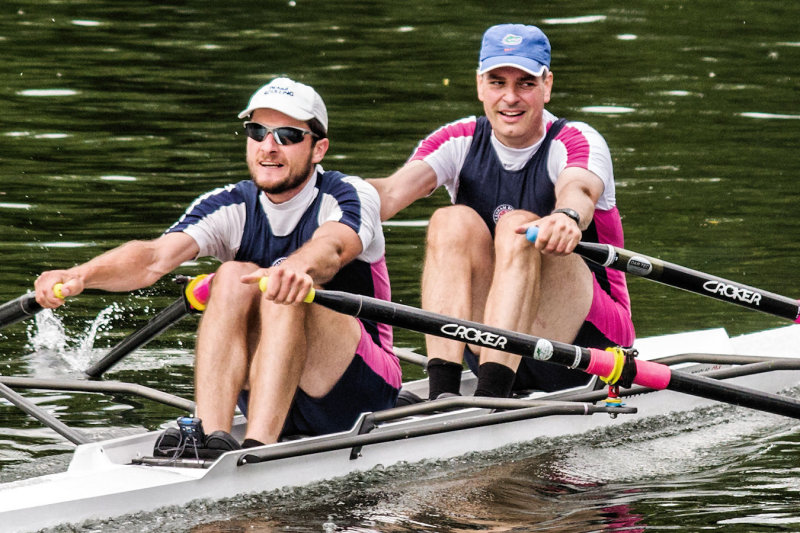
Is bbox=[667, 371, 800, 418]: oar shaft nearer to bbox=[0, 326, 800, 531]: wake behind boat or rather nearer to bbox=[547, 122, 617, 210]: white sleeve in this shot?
bbox=[0, 326, 800, 531]: wake behind boat

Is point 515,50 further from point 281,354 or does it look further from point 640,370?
point 281,354

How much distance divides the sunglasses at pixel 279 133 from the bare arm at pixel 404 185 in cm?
113

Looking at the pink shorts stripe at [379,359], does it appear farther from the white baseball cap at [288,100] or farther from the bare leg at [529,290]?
the white baseball cap at [288,100]

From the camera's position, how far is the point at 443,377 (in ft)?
25.9

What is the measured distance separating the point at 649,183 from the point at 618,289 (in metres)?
6.54

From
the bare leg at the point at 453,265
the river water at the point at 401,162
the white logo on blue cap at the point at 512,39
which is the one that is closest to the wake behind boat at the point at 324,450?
the river water at the point at 401,162

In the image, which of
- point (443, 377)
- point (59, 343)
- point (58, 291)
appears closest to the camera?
point (58, 291)

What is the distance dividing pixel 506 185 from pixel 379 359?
1354mm

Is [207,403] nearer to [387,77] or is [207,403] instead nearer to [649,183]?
[649,183]

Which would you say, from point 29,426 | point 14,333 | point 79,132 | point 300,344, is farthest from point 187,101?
point 300,344

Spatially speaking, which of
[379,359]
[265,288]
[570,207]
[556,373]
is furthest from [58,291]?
[556,373]

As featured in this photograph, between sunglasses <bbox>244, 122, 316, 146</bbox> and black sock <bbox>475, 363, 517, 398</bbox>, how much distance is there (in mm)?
1519

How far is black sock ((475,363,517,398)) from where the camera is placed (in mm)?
7707

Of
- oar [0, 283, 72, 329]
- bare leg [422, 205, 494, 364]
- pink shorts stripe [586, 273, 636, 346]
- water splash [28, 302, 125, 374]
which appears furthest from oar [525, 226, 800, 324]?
water splash [28, 302, 125, 374]
